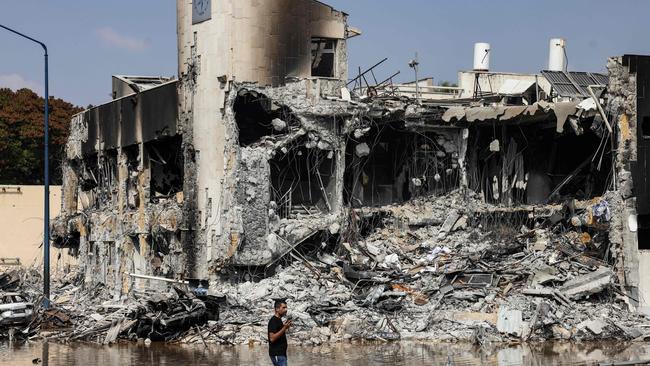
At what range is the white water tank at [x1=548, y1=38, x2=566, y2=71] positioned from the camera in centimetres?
3662

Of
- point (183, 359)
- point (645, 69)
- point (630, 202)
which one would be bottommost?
point (183, 359)

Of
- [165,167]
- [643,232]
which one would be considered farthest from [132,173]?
[643,232]

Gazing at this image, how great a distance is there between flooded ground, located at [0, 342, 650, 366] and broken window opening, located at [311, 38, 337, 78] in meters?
10.5

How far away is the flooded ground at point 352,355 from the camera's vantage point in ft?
75.0

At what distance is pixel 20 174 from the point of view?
224ft

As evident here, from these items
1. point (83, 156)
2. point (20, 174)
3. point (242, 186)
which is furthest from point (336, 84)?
point (20, 174)

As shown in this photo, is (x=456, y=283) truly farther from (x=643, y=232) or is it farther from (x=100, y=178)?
(x=100, y=178)

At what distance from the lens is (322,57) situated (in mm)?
33656

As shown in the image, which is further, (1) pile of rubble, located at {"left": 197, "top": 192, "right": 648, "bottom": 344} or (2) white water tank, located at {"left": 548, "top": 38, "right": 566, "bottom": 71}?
(2) white water tank, located at {"left": 548, "top": 38, "right": 566, "bottom": 71}

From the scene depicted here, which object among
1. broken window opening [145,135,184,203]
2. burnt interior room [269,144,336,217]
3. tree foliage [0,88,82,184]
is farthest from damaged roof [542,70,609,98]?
tree foliage [0,88,82,184]

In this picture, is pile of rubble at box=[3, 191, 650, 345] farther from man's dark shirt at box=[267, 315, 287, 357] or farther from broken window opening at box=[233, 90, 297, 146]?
man's dark shirt at box=[267, 315, 287, 357]

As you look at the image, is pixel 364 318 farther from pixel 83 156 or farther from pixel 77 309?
pixel 83 156

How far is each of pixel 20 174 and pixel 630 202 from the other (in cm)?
4813

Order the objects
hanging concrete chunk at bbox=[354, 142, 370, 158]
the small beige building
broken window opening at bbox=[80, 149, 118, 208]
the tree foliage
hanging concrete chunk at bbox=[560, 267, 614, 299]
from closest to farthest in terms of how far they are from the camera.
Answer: hanging concrete chunk at bbox=[560, 267, 614, 299]
hanging concrete chunk at bbox=[354, 142, 370, 158]
broken window opening at bbox=[80, 149, 118, 208]
the small beige building
the tree foliage
